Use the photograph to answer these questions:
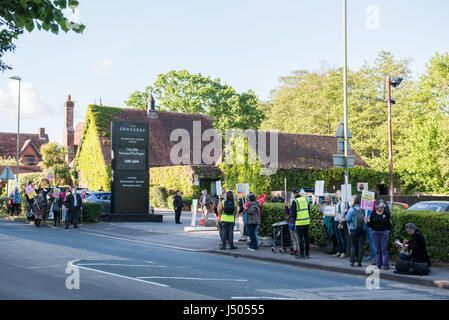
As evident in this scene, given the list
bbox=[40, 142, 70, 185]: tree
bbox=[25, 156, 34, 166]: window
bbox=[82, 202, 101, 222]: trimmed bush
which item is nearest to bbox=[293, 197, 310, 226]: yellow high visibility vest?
bbox=[82, 202, 101, 222]: trimmed bush

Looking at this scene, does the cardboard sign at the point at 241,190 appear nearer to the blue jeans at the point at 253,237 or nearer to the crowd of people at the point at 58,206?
the blue jeans at the point at 253,237

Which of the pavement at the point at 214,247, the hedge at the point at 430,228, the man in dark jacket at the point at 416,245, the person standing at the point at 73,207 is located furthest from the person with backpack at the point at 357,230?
the person standing at the point at 73,207

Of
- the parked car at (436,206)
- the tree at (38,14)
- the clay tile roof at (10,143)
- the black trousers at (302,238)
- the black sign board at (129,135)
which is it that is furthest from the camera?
the clay tile roof at (10,143)

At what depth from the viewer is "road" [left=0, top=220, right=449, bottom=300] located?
9211 mm

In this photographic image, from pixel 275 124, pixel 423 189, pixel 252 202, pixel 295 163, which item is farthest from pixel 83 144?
pixel 252 202

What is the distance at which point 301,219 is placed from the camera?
49.3 ft

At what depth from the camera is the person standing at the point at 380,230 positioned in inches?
525

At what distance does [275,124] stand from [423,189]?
2626 cm

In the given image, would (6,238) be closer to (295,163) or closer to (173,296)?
(173,296)

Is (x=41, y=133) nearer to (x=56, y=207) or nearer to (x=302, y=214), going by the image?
(x=56, y=207)

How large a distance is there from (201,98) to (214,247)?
4909 centimetres

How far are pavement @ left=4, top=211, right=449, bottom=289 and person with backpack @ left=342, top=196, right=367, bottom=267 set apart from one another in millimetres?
320

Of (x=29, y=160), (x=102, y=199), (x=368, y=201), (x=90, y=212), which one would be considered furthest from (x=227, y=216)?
(x=29, y=160)

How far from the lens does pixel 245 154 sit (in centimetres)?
3603
